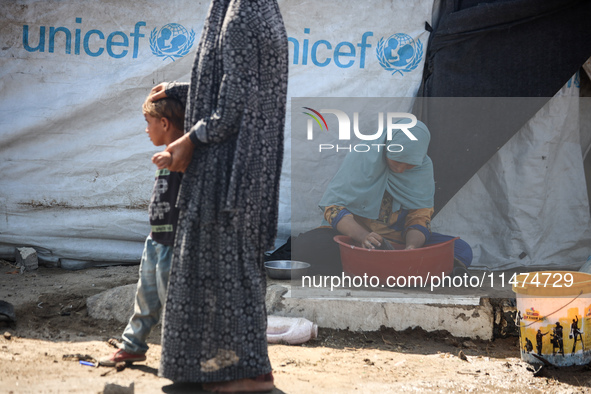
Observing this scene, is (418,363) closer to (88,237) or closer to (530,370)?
(530,370)

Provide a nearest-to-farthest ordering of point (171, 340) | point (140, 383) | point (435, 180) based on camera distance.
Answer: point (171, 340) < point (140, 383) < point (435, 180)

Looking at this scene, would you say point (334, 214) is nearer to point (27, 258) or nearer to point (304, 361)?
point (304, 361)

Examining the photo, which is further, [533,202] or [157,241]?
[533,202]

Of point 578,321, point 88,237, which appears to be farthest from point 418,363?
point 88,237

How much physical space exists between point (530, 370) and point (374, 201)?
5.28 ft

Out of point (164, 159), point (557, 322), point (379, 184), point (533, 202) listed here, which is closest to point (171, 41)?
point (379, 184)

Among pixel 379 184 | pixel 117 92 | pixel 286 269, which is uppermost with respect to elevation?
pixel 117 92

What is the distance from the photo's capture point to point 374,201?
4.29 metres

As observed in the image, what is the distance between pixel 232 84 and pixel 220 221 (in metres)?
0.50

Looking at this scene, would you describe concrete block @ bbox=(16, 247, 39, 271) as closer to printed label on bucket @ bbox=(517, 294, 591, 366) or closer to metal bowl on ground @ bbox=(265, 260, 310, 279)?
metal bowl on ground @ bbox=(265, 260, 310, 279)

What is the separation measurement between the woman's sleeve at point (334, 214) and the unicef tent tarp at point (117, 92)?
479 mm

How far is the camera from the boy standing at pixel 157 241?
7.93 feet

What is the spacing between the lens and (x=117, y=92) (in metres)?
4.66

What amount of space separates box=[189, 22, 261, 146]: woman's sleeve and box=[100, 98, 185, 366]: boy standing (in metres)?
0.35
